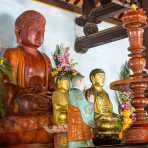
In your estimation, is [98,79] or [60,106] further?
[98,79]

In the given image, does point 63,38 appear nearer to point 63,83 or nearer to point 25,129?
point 63,83

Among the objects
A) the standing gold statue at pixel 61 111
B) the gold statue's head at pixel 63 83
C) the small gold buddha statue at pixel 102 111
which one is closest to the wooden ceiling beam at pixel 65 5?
the small gold buddha statue at pixel 102 111

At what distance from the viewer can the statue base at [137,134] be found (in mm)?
2229

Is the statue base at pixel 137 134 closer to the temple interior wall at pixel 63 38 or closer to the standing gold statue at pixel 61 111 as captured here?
the standing gold statue at pixel 61 111

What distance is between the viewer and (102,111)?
333 cm

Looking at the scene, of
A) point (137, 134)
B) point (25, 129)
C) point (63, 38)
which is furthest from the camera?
point (63, 38)

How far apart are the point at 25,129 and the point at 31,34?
1.06 meters

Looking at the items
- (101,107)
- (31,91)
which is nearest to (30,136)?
(31,91)

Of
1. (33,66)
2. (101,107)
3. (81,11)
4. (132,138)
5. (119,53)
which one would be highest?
(81,11)

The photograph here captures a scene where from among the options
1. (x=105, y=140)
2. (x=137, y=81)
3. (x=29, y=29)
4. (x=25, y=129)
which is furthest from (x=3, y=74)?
(x=137, y=81)

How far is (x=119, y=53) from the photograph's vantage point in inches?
214

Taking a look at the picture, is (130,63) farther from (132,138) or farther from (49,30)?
(49,30)

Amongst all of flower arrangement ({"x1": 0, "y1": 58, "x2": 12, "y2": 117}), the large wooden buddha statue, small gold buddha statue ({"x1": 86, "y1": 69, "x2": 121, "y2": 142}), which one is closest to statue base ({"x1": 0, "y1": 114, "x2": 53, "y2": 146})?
the large wooden buddha statue

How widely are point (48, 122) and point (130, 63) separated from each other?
941mm
